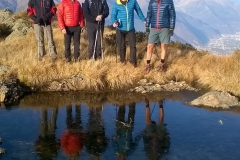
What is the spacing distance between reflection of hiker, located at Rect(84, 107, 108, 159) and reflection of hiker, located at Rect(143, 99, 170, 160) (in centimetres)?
64

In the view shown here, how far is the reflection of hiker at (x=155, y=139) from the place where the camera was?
14.1 feet

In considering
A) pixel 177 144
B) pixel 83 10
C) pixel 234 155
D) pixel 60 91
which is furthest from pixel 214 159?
pixel 83 10

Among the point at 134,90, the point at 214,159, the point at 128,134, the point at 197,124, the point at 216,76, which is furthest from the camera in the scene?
the point at 216,76

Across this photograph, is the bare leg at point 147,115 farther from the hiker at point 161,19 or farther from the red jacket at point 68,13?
the red jacket at point 68,13

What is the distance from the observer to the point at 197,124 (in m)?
5.53

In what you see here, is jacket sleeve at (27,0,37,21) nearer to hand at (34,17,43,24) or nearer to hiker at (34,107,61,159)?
hand at (34,17,43,24)

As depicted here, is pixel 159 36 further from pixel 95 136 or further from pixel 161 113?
pixel 95 136

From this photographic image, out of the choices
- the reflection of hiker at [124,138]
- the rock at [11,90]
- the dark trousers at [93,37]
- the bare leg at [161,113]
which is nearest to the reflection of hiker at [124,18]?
the dark trousers at [93,37]

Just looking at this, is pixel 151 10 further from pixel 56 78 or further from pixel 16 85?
pixel 16 85

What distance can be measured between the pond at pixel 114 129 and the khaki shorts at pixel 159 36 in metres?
1.96

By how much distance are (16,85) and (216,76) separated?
16.6ft

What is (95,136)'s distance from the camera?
483 cm

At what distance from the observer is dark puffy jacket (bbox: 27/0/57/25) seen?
855 centimetres

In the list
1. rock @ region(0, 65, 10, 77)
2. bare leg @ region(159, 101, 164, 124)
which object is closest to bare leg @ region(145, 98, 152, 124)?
bare leg @ region(159, 101, 164, 124)
